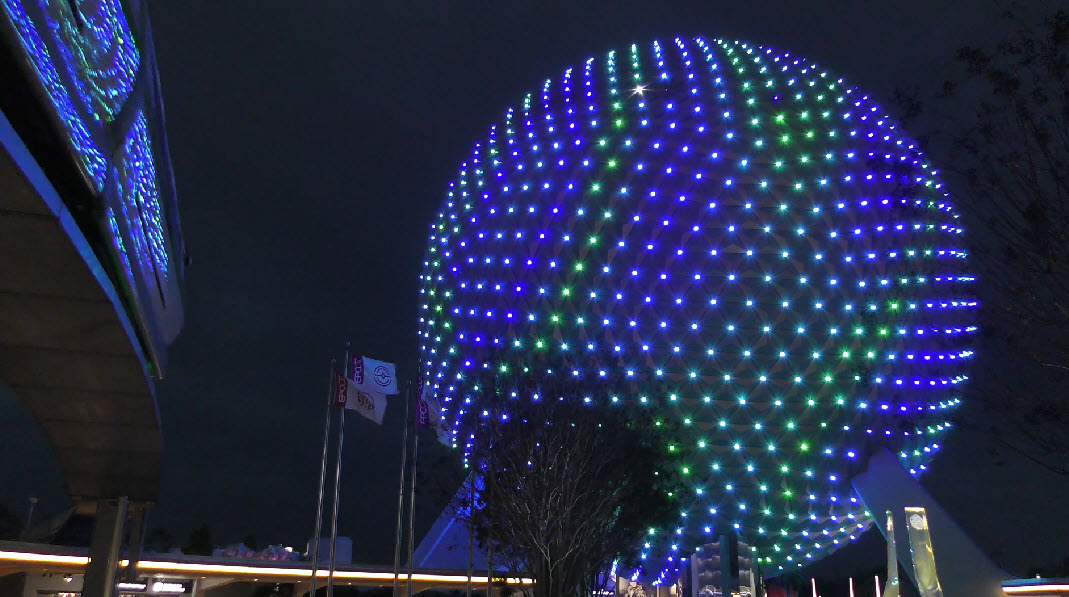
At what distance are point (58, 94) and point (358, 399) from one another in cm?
2135

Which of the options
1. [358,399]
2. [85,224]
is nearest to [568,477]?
[358,399]

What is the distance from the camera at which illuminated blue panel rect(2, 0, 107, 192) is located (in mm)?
4770

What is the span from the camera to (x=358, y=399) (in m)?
26.2

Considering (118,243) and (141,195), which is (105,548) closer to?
(141,195)

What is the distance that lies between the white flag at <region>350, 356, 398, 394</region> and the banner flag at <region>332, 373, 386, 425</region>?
20 cm

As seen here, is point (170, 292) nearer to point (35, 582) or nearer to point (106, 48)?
point (106, 48)

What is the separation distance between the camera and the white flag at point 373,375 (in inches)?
1045

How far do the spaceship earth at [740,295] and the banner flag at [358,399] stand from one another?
4.07 meters

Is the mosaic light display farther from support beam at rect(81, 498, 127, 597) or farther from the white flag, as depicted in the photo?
the white flag

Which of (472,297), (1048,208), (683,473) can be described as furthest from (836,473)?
(1048,208)

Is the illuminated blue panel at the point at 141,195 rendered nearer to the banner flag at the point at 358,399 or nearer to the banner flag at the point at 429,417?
the banner flag at the point at 358,399

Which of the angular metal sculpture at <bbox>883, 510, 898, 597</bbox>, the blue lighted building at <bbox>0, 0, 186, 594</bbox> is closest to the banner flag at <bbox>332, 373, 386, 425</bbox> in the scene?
the blue lighted building at <bbox>0, 0, 186, 594</bbox>

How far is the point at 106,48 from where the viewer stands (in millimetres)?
6738

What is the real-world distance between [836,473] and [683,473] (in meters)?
→ 4.78
